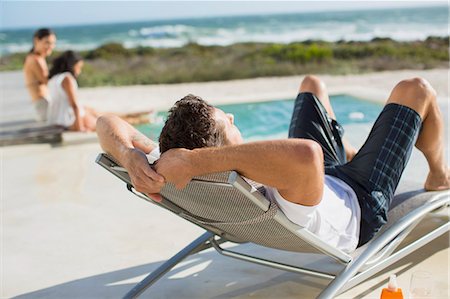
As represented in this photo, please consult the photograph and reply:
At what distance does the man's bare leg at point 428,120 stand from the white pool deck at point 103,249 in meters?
0.20

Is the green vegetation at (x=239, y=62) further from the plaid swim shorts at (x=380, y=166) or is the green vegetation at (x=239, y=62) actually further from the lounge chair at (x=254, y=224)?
the lounge chair at (x=254, y=224)

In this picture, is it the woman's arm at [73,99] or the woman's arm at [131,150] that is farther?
the woman's arm at [73,99]

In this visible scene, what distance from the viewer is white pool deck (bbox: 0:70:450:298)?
301 centimetres

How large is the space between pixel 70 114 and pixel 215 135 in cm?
484

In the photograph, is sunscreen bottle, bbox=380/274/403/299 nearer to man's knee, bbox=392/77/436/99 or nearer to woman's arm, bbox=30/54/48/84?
man's knee, bbox=392/77/436/99

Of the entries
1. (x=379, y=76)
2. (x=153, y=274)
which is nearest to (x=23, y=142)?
(x=153, y=274)

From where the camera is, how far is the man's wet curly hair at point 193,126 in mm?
2291

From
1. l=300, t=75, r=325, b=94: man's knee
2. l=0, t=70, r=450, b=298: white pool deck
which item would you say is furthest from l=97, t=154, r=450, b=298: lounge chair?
l=300, t=75, r=325, b=94: man's knee

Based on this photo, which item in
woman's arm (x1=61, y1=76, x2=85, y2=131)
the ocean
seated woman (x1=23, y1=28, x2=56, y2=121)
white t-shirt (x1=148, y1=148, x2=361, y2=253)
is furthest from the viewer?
the ocean

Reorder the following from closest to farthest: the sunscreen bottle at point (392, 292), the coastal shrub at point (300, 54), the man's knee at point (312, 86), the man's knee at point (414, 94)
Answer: the sunscreen bottle at point (392, 292) → the man's knee at point (414, 94) → the man's knee at point (312, 86) → the coastal shrub at point (300, 54)

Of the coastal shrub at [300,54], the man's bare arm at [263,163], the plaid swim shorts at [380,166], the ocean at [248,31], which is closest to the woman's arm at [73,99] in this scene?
the plaid swim shorts at [380,166]

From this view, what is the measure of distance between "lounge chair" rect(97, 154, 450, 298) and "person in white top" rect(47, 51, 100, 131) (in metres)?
4.24

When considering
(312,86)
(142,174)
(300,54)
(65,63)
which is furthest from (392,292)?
(300,54)

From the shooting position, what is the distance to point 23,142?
21.4 ft
